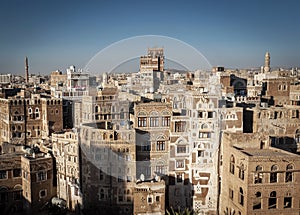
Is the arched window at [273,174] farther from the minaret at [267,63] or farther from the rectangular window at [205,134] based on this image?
the minaret at [267,63]

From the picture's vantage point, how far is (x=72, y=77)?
103 ft

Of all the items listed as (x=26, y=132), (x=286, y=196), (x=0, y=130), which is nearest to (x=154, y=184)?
(x=286, y=196)

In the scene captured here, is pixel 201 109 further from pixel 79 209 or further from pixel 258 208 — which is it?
pixel 79 209

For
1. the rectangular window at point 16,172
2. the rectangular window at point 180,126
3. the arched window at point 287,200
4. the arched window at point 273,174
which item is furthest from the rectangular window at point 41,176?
the arched window at point 287,200

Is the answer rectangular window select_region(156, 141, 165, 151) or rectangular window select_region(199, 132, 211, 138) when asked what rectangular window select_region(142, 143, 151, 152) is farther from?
rectangular window select_region(199, 132, 211, 138)

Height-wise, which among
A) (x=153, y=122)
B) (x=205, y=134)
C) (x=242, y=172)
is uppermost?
(x=153, y=122)

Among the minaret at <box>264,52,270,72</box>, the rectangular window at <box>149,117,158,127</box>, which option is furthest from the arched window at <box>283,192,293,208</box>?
the minaret at <box>264,52,270,72</box>

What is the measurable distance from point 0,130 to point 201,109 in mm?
17325

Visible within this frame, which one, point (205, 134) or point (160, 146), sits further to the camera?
point (160, 146)

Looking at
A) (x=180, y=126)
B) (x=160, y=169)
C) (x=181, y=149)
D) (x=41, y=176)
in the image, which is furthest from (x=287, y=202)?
(x=41, y=176)

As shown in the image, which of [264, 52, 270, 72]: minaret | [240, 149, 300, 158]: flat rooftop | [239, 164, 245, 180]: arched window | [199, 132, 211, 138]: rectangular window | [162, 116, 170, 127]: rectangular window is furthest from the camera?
[264, 52, 270, 72]: minaret

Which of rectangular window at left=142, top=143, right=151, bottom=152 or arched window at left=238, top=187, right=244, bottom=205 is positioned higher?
rectangular window at left=142, top=143, right=151, bottom=152

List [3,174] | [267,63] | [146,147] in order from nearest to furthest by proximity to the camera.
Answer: [146,147], [3,174], [267,63]

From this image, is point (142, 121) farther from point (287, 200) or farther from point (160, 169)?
point (287, 200)
